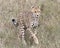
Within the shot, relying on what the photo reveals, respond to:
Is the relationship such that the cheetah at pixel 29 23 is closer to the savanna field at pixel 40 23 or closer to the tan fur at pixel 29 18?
the tan fur at pixel 29 18

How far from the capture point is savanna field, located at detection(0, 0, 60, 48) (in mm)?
5426

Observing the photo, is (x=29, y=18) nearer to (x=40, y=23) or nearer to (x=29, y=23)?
(x=29, y=23)

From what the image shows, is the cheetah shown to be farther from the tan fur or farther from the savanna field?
the savanna field

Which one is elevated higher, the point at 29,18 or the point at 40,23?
the point at 29,18

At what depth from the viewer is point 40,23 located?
19.6 ft

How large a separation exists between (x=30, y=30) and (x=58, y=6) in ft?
4.05

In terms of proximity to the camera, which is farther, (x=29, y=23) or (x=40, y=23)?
(x=40, y=23)

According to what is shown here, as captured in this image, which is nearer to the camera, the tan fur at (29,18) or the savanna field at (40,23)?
the savanna field at (40,23)

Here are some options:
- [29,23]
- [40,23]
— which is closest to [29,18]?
[29,23]

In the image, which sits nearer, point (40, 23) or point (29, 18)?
point (29, 18)

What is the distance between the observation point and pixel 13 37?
5.60 metres

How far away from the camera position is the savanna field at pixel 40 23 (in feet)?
17.8

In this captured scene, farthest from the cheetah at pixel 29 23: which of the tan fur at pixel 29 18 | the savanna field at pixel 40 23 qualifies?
the savanna field at pixel 40 23

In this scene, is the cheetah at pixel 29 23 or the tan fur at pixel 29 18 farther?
the tan fur at pixel 29 18
